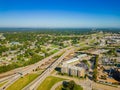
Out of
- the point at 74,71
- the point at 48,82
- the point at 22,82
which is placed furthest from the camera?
the point at 74,71

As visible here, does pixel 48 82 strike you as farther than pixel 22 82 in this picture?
No

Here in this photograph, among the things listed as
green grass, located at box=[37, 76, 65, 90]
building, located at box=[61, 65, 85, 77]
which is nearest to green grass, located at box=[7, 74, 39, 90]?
green grass, located at box=[37, 76, 65, 90]

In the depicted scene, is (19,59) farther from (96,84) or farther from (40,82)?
(96,84)

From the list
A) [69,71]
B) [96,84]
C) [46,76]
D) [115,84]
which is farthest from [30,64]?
[115,84]

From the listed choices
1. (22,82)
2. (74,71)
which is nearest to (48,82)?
(22,82)

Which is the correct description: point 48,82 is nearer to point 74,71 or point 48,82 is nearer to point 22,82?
point 22,82

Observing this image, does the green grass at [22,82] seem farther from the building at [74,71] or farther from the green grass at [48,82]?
the building at [74,71]

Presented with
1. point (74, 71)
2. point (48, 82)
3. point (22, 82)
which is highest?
point (74, 71)

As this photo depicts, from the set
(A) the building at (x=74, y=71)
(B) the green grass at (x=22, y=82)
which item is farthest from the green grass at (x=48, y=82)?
(B) the green grass at (x=22, y=82)
